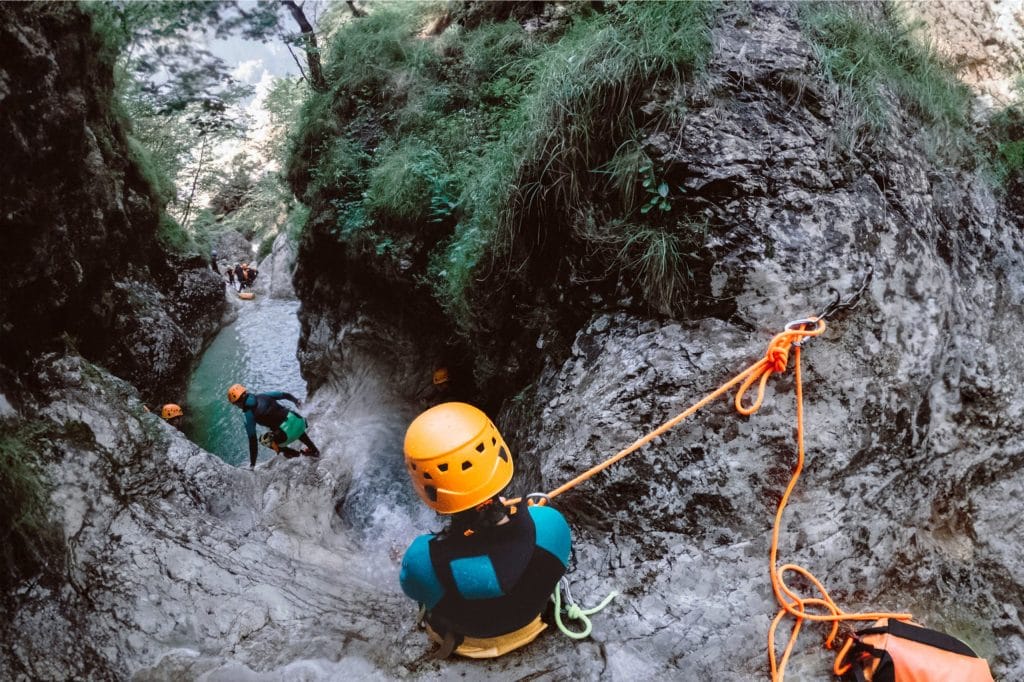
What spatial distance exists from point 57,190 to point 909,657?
607 cm

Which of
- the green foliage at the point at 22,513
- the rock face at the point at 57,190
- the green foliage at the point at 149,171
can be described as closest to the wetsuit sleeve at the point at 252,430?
the rock face at the point at 57,190

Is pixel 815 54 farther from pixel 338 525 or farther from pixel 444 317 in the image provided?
pixel 338 525

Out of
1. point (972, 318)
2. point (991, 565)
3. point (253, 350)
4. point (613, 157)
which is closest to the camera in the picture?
point (991, 565)

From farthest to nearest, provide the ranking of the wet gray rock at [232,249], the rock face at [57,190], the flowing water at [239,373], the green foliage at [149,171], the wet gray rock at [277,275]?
the wet gray rock at [232,249] < the wet gray rock at [277,275] < the flowing water at [239,373] < the green foliage at [149,171] < the rock face at [57,190]

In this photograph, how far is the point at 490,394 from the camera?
211 inches

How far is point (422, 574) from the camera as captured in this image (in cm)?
239

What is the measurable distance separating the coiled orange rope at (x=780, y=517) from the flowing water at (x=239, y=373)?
25.8ft

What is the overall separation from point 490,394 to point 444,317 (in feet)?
4.14

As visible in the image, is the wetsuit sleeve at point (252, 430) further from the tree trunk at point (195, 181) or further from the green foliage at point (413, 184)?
the tree trunk at point (195, 181)

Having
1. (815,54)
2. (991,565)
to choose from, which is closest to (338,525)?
(991,565)

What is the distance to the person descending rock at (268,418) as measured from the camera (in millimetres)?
5715

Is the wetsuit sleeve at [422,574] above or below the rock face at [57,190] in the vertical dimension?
below

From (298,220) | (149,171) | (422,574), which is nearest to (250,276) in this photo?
(149,171)

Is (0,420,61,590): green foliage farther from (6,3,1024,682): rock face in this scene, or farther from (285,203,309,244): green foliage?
(285,203,309,244): green foliage
